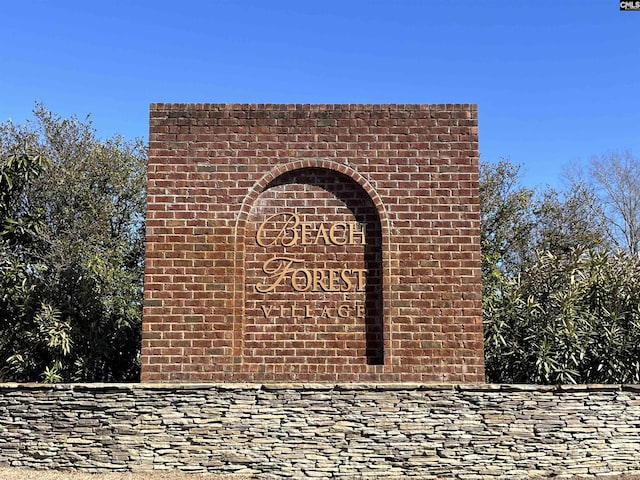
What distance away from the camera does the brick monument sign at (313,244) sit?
803cm

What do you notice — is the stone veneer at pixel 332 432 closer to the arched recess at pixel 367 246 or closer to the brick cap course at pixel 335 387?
the brick cap course at pixel 335 387

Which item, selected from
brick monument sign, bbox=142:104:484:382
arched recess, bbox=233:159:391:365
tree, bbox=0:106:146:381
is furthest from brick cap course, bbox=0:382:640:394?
tree, bbox=0:106:146:381

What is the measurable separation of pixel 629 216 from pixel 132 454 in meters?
24.8

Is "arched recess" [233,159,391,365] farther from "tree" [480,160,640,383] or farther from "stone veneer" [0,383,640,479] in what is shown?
"tree" [480,160,640,383]

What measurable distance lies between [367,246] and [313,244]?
0.68 m

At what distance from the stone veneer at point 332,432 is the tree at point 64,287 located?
190 centimetres

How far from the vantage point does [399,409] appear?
25.2 feet

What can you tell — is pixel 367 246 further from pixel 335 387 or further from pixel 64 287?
pixel 64 287

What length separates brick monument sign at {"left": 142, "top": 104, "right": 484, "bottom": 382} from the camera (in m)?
8.03

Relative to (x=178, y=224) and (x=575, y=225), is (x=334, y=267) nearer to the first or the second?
(x=178, y=224)

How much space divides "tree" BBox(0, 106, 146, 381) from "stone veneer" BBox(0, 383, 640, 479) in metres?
1.90

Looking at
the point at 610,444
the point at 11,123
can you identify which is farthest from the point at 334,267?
the point at 11,123

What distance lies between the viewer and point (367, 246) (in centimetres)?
836

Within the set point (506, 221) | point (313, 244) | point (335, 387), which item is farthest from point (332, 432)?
point (506, 221)
